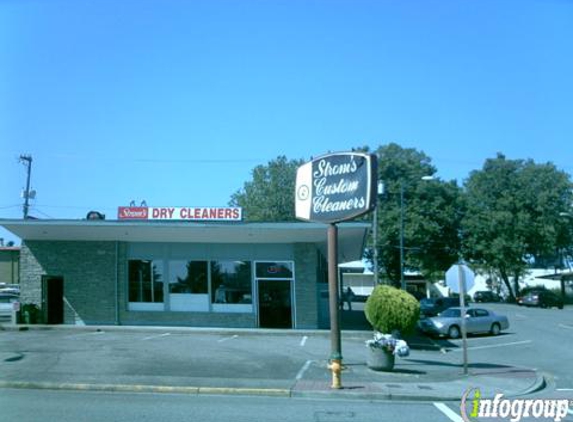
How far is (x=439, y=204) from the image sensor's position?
57.8 m

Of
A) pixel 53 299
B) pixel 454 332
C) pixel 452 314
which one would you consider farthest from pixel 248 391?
pixel 452 314

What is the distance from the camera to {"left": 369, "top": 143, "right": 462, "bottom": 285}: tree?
2213 inches

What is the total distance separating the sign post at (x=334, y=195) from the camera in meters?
14.3

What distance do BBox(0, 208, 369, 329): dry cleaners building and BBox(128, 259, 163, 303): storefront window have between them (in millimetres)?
44

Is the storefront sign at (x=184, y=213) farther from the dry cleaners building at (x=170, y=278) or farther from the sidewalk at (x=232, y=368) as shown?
the sidewalk at (x=232, y=368)

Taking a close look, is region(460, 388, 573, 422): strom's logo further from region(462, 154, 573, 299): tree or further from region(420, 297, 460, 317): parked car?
region(462, 154, 573, 299): tree

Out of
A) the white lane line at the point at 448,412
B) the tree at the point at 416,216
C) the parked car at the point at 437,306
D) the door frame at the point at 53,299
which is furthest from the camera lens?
the tree at the point at 416,216

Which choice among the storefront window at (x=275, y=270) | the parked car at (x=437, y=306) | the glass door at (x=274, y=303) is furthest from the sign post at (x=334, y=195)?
the parked car at (x=437, y=306)

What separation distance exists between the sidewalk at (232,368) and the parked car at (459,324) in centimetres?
526

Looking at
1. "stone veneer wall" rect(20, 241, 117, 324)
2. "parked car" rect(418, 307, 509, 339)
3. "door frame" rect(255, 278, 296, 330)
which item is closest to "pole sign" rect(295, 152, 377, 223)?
"door frame" rect(255, 278, 296, 330)

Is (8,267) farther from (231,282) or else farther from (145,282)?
(231,282)

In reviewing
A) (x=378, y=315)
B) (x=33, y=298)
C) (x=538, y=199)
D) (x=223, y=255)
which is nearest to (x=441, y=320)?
(x=223, y=255)

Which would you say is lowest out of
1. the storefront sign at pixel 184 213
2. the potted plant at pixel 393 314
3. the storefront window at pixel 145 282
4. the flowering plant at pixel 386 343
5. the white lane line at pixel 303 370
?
→ the white lane line at pixel 303 370

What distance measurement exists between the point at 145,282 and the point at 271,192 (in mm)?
37730
